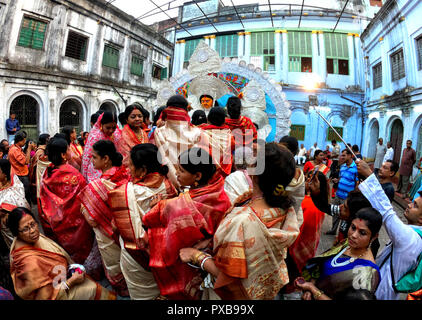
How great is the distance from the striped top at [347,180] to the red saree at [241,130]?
1.66 metres

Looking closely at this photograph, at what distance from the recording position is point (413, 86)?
9.48 meters

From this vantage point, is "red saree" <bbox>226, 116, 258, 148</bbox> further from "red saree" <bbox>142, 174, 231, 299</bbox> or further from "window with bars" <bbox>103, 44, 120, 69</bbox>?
"window with bars" <bbox>103, 44, 120, 69</bbox>

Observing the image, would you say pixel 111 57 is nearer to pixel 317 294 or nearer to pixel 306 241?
pixel 306 241

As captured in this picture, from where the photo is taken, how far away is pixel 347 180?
4145 mm

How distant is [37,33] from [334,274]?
14222 mm

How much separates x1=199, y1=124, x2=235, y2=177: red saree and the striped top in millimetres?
2063

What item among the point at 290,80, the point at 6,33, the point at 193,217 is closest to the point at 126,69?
the point at 6,33

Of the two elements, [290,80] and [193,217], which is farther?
[290,80]

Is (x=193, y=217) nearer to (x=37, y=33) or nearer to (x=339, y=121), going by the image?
(x=37, y=33)

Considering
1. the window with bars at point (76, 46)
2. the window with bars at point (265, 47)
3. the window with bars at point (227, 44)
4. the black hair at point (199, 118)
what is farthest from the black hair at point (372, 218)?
the window with bars at point (227, 44)

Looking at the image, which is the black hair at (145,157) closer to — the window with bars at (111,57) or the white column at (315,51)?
the window with bars at (111,57)

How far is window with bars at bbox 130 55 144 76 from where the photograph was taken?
54.3 ft

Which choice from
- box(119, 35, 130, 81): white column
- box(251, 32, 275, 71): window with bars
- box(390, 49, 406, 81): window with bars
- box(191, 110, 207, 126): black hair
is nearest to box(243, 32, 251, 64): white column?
box(251, 32, 275, 71): window with bars

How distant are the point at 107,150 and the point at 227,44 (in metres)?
16.2
